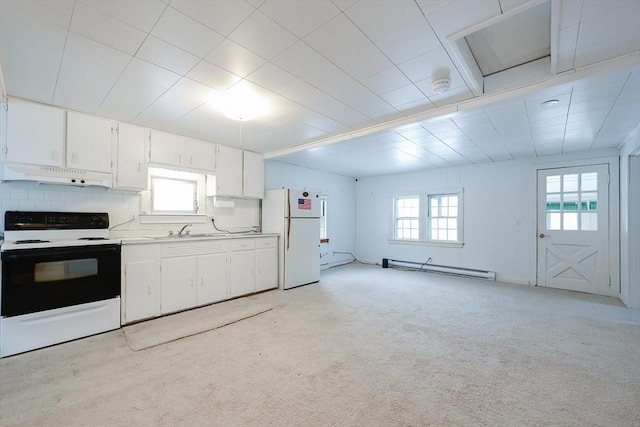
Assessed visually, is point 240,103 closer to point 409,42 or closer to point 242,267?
point 409,42

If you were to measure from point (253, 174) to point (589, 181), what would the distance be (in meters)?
5.85

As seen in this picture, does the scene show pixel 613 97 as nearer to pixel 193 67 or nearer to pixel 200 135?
pixel 193 67

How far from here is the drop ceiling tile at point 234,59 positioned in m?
1.95

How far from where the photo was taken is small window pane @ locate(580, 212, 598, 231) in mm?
4582

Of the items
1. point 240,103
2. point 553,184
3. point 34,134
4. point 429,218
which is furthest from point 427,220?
point 34,134

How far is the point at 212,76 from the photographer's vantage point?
2324 millimetres

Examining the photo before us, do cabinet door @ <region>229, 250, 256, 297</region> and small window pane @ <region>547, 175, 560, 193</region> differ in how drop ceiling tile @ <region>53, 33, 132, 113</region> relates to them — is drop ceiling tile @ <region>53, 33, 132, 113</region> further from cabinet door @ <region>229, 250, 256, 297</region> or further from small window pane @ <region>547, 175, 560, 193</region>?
small window pane @ <region>547, 175, 560, 193</region>

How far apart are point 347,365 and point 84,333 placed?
8.84 ft

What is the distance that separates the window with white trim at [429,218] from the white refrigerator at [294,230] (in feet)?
8.82

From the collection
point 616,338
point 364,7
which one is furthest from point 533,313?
point 364,7

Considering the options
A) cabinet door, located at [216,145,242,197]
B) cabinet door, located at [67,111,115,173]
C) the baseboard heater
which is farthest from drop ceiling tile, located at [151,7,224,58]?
the baseboard heater

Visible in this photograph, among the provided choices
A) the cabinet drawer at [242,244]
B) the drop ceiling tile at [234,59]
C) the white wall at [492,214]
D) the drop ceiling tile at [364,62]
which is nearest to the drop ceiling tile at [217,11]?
the drop ceiling tile at [234,59]

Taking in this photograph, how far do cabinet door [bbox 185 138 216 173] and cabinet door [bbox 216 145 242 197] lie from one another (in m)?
0.10

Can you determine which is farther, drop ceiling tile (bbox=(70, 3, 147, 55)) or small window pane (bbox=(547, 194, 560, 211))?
small window pane (bbox=(547, 194, 560, 211))
